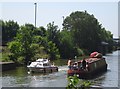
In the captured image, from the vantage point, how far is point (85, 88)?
14.0 metres

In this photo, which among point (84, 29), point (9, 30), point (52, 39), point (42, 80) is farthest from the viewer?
point (84, 29)

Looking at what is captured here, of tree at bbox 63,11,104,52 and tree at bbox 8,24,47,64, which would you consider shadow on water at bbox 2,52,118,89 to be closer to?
tree at bbox 8,24,47,64

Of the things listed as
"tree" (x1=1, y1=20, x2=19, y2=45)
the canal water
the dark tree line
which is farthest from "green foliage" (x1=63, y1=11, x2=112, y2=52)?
the canal water

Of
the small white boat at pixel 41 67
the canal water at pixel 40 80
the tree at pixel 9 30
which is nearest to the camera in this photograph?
the canal water at pixel 40 80

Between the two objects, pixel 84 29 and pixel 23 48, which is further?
→ pixel 84 29

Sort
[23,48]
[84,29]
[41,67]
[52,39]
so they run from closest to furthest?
[41,67] → [23,48] → [52,39] → [84,29]

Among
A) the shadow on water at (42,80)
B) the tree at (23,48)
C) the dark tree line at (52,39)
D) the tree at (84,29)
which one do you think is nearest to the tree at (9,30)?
the dark tree line at (52,39)

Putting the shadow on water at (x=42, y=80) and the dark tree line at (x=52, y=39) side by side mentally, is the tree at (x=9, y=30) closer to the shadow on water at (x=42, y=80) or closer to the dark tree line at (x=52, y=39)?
the dark tree line at (x=52, y=39)

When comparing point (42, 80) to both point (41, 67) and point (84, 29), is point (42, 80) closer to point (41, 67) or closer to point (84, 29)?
point (41, 67)

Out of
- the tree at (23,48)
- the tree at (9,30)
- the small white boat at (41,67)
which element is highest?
the tree at (9,30)

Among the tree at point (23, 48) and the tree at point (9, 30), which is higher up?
the tree at point (9, 30)

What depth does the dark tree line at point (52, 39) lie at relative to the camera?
230 feet

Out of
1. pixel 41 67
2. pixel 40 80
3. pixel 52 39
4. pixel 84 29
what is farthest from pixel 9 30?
pixel 40 80

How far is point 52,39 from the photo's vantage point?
101750 mm
